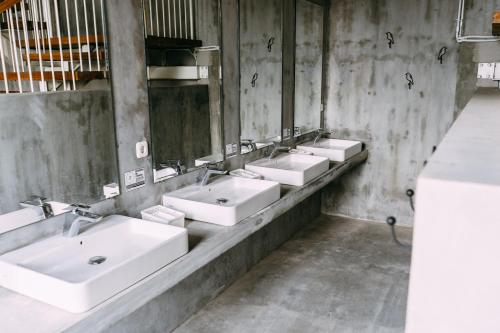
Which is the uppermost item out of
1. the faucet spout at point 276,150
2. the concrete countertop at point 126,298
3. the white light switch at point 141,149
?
the white light switch at point 141,149

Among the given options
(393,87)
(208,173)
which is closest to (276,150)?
(208,173)

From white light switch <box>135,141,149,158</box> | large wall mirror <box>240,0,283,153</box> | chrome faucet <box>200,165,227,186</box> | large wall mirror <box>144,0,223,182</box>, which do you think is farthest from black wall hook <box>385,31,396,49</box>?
white light switch <box>135,141,149,158</box>

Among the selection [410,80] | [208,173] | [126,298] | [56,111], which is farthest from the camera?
[410,80]

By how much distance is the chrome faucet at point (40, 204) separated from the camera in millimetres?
1830

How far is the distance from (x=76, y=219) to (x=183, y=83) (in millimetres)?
1216

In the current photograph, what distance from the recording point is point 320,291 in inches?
129

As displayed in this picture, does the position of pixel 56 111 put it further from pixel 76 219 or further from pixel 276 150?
pixel 276 150

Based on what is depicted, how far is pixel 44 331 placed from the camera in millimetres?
1282

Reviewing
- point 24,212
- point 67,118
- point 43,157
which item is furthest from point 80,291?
point 67,118

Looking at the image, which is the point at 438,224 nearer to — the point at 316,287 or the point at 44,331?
the point at 44,331

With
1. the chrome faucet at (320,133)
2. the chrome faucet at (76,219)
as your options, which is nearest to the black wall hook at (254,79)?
the chrome faucet at (320,133)

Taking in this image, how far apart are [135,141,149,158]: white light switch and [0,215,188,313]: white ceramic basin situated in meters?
0.38

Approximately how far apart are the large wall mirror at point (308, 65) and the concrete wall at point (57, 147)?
99.6 inches

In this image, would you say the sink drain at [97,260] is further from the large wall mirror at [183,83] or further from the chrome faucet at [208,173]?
the chrome faucet at [208,173]
